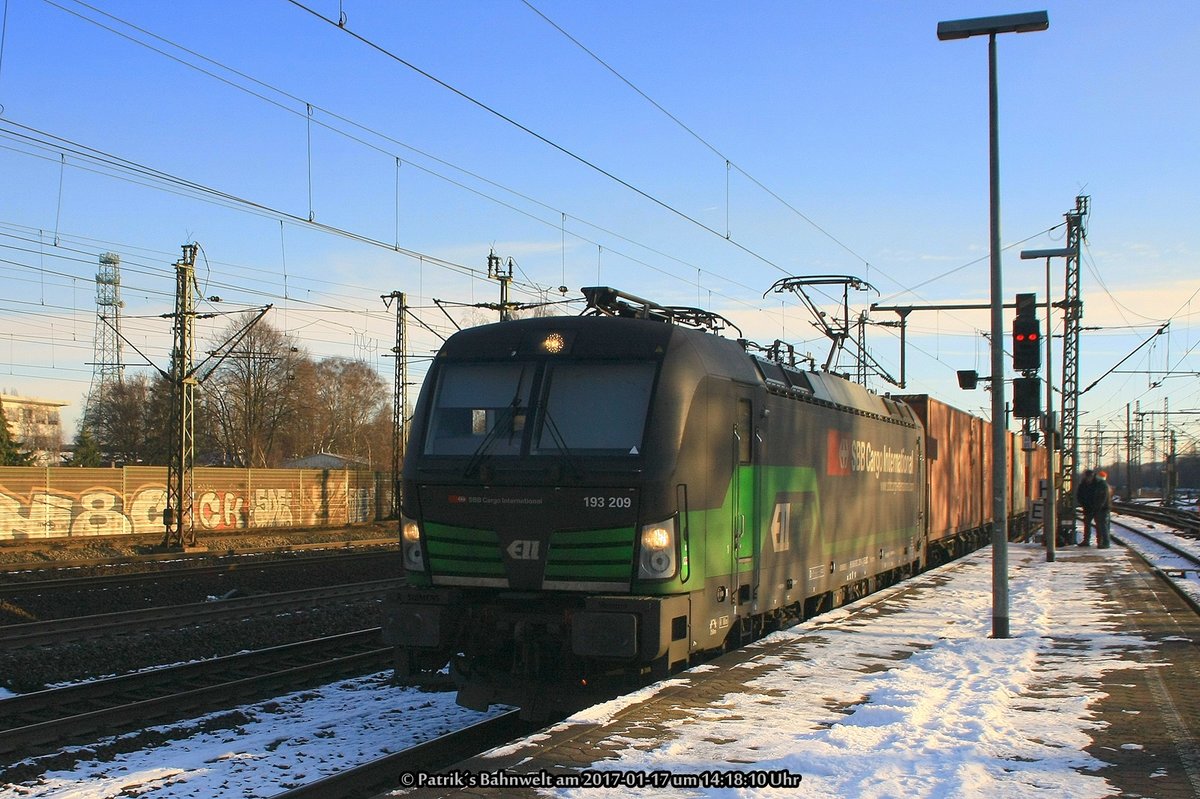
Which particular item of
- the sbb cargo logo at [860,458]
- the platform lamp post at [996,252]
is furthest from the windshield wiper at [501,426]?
the platform lamp post at [996,252]

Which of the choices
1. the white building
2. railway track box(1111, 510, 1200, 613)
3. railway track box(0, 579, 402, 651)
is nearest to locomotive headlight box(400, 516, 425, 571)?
railway track box(0, 579, 402, 651)

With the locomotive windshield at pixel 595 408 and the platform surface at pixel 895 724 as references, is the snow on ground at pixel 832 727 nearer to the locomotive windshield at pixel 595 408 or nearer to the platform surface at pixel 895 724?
the platform surface at pixel 895 724

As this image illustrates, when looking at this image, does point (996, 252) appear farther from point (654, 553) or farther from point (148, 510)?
point (148, 510)

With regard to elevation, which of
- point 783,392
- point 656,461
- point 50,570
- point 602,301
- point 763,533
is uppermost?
point 602,301

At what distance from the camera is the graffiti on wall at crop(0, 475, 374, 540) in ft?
109

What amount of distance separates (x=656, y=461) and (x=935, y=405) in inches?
628

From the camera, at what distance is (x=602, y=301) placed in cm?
985

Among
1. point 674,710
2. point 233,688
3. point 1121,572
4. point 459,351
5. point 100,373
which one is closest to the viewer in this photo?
point 674,710

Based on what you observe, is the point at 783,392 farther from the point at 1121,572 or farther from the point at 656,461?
the point at 1121,572

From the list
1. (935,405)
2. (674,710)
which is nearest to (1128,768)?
(674,710)

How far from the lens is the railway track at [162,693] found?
8.70m

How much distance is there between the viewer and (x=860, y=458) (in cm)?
1507

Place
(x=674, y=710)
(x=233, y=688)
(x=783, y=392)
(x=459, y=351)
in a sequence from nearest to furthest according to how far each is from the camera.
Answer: (x=674, y=710) → (x=459, y=351) → (x=233, y=688) → (x=783, y=392)

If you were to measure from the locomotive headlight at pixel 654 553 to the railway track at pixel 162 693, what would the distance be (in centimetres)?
446
